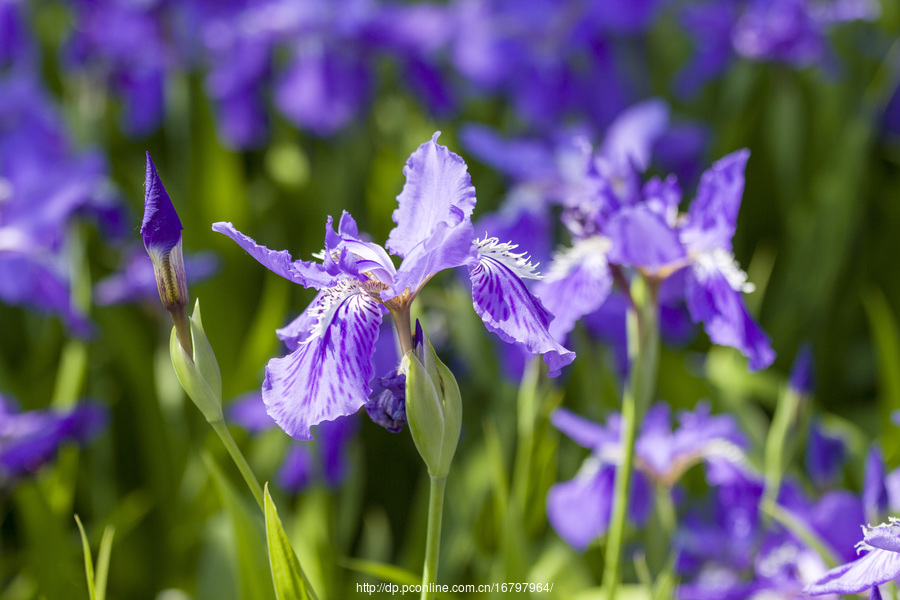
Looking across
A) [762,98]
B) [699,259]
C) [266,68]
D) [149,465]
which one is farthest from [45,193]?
[762,98]

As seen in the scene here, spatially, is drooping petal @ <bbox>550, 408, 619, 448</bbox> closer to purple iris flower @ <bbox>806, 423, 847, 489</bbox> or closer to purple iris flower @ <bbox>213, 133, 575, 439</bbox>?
purple iris flower @ <bbox>806, 423, 847, 489</bbox>

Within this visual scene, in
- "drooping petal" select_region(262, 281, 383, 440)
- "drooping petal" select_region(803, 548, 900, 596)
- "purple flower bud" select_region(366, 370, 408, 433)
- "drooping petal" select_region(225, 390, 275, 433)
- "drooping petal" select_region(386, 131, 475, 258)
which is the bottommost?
"drooping petal" select_region(803, 548, 900, 596)

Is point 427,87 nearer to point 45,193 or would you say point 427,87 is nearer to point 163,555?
point 45,193

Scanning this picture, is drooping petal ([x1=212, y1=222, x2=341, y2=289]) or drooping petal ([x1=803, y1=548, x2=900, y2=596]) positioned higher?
drooping petal ([x1=212, y1=222, x2=341, y2=289])

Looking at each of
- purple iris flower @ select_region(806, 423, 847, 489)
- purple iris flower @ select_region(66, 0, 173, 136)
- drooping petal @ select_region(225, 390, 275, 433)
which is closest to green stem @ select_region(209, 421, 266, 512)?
drooping petal @ select_region(225, 390, 275, 433)

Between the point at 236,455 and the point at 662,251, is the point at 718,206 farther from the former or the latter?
the point at 236,455
